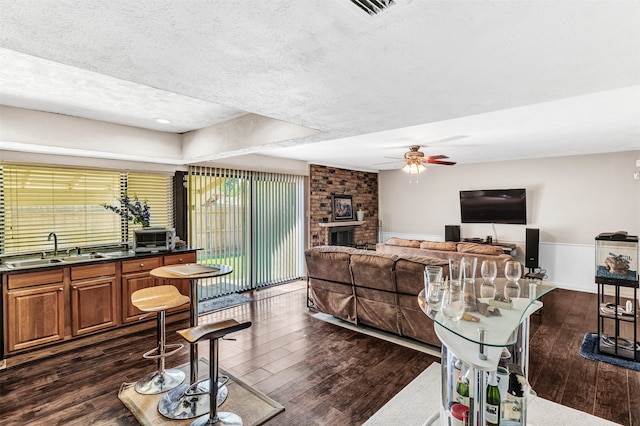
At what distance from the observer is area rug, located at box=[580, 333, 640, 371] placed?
10.1ft

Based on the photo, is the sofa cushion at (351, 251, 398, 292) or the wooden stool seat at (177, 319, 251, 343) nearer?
the wooden stool seat at (177, 319, 251, 343)

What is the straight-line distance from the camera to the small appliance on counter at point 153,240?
4.17 m

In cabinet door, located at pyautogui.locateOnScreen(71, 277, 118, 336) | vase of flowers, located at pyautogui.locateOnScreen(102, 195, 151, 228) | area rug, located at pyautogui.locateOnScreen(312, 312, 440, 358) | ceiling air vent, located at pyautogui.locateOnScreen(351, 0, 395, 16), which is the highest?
ceiling air vent, located at pyautogui.locateOnScreen(351, 0, 395, 16)

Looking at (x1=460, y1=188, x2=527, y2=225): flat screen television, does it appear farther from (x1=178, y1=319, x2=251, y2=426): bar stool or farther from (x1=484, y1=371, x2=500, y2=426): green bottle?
(x1=178, y1=319, x2=251, y2=426): bar stool

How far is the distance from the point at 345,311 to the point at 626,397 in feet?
8.62

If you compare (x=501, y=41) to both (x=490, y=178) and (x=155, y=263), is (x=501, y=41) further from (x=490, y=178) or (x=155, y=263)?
(x=490, y=178)

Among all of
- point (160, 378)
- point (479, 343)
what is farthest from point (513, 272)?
point (160, 378)

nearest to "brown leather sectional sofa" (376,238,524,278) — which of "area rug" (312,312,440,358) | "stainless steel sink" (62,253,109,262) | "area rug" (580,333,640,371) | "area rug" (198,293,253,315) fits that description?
"area rug" (580,333,640,371)

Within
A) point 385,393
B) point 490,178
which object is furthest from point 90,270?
point 490,178

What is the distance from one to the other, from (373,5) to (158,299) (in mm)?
2799

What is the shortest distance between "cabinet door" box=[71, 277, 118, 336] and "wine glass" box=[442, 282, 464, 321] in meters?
3.80

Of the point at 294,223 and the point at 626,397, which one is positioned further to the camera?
the point at 294,223

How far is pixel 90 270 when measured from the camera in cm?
364

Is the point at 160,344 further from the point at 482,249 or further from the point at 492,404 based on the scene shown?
the point at 482,249
